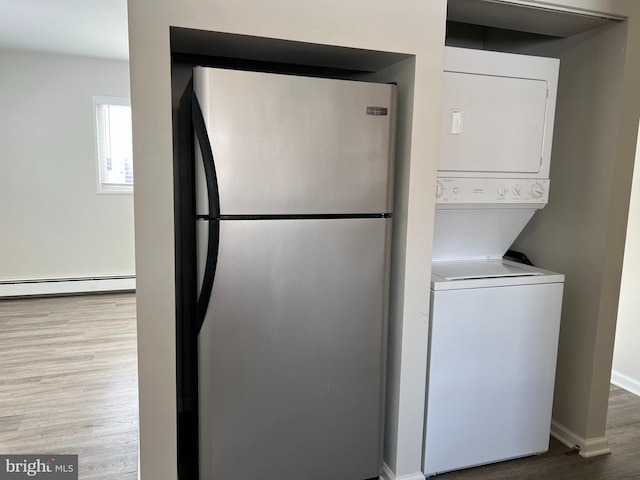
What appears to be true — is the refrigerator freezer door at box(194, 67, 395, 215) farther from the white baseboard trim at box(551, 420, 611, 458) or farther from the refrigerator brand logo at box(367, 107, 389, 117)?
the white baseboard trim at box(551, 420, 611, 458)

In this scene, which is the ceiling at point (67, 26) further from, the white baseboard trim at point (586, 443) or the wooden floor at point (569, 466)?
the white baseboard trim at point (586, 443)

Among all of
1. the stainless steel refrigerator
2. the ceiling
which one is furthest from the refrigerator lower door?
the ceiling

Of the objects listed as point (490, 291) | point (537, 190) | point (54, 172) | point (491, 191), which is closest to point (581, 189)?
point (537, 190)

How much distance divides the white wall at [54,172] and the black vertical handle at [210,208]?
13.2ft

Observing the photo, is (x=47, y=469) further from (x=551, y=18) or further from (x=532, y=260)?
(x=551, y=18)

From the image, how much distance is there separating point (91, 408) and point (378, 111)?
2.33 metres

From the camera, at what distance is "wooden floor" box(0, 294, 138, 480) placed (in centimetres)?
233

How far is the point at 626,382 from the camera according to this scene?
311 centimetres

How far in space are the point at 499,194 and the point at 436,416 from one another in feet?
3.48

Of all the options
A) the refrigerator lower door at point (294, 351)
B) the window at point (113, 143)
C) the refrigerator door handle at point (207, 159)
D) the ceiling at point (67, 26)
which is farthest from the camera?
the window at point (113, 143)

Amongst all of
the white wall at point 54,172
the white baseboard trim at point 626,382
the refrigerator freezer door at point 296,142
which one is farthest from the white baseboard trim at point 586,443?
the white wall at point 54,172

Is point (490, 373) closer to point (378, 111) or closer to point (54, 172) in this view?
point (378, 111)

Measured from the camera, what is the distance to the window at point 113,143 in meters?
5.14

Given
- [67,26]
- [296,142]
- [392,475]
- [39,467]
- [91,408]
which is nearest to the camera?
[296,142]
